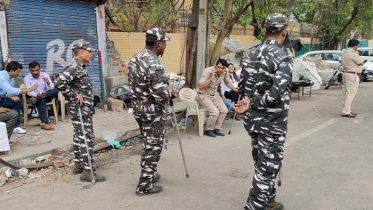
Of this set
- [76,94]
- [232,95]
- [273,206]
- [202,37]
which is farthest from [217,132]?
[273,206]

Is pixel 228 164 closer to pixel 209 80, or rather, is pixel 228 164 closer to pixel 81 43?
pixel 209 80

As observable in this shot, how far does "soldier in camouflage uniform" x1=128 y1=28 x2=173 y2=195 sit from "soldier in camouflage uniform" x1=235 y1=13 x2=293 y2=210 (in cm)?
94

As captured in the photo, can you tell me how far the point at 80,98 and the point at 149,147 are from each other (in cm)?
116

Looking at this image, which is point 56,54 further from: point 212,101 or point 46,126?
point 212,101

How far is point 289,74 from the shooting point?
2.91 metres

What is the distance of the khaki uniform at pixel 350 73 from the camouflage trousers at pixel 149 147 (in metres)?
5.38

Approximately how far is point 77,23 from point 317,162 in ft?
20.7

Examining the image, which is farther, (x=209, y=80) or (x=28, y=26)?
(x=28, y=26)

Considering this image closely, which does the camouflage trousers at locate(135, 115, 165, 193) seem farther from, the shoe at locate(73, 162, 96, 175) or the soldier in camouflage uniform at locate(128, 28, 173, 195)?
the shoe at locate(73, 162, 96, 175)

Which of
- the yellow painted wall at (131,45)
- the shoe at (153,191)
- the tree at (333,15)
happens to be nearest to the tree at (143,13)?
the yellow painted wall at (131,45)

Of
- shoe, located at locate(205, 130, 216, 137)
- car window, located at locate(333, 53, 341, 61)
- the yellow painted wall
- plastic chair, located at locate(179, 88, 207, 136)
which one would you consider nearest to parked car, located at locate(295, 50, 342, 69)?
car window, located at locate(333, 53, 341, 61)

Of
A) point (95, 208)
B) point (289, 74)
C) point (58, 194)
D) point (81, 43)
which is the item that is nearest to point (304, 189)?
point (289, 74)

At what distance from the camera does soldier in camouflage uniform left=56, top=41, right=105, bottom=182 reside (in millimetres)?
4254

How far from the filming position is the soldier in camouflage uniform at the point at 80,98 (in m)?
4.25
